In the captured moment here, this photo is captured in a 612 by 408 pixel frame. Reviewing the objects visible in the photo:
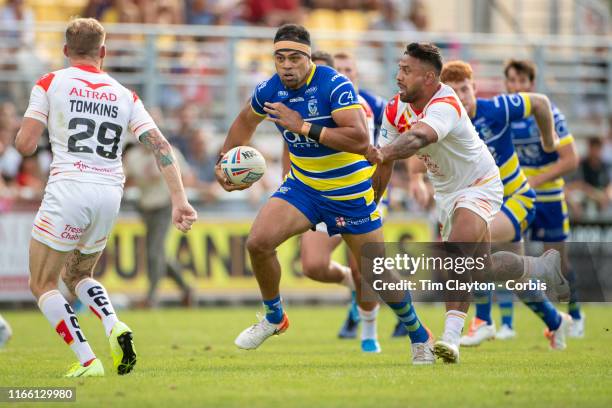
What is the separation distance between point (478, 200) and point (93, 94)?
11.3 ft

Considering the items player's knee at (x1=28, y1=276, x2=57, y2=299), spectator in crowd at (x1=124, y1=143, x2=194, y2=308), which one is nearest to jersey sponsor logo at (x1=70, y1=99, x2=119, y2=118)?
player's knee at (x1=28, y1=276, x2=57, y2=299)

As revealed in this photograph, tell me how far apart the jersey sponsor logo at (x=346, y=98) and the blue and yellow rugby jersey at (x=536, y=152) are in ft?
13.7

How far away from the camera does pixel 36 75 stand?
19750 mm

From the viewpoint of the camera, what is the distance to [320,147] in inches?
368

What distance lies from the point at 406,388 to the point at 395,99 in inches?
117

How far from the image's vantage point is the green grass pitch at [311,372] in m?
7.15

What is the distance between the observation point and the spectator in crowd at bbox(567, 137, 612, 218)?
20.6 metres

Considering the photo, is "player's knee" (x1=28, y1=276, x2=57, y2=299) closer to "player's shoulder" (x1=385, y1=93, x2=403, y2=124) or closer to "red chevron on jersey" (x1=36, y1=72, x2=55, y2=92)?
"red chevron on jersey" (x1=36, y1=72, x2=55, y2=92)

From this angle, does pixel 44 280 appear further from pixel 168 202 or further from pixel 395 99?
pixel 168 202

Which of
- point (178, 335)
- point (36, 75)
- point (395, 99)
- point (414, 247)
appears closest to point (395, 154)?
point (395, 99)

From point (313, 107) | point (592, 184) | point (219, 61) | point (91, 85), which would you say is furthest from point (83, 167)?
point (592, 184)

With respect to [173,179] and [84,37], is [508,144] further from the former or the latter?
[84,37]

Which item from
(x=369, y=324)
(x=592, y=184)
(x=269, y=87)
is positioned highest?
(x=269, y=87)

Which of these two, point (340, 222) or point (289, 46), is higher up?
→ point (289, 46)
